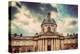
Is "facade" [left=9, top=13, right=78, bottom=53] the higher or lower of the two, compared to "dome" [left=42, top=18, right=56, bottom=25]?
lower

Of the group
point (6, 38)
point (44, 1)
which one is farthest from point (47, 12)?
point (6, 38)

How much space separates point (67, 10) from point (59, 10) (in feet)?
0.27

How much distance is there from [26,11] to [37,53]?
0.36 m

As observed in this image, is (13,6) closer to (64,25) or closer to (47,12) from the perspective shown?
(47,12)

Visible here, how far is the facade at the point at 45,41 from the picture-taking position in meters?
1.46

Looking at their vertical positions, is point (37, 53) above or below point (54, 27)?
below

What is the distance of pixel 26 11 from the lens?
58.4 inches

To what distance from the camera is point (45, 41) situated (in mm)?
1532

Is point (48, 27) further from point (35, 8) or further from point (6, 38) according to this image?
point (6, 38)

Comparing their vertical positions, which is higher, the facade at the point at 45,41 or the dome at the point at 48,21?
the dome at the point at 48,21

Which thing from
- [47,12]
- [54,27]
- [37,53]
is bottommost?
[37,53]

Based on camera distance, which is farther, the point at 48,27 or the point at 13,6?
the point at 48,27

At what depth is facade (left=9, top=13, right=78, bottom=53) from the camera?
1.46 metres

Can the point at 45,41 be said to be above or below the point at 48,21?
below
